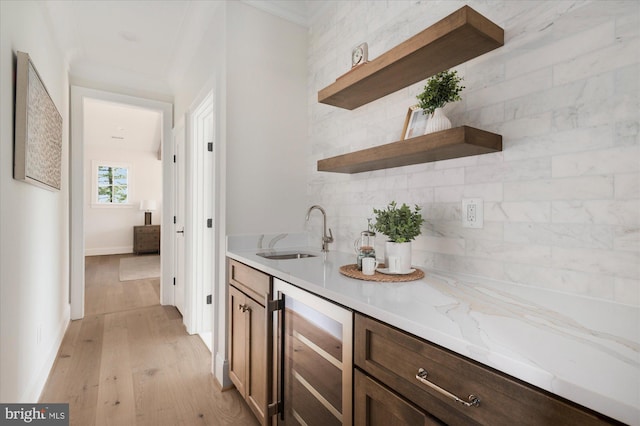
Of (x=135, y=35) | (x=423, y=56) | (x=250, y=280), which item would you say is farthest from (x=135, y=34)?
(x=423, y=56)

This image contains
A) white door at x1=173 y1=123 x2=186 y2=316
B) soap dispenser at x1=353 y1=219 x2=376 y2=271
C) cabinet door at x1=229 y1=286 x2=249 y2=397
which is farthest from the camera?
white door at x1=173 y1=123 x2=186 y2=316

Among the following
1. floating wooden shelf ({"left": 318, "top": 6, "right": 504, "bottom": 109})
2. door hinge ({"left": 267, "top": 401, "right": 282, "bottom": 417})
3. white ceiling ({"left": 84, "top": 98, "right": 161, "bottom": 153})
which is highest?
white ceiling ({"left": 84, "top": 98, "right": 161, "bottom": 153})

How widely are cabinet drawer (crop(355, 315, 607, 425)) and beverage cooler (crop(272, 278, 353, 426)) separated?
11 cm

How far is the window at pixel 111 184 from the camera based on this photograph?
25.0 feet

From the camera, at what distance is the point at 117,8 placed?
249 cm

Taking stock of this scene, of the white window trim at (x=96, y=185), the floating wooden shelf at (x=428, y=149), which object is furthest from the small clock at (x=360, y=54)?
the white window trim at (x=96, y=185)

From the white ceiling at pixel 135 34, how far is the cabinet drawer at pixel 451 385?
7.62 ft

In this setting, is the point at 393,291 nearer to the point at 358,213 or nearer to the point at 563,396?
the point at 563,396

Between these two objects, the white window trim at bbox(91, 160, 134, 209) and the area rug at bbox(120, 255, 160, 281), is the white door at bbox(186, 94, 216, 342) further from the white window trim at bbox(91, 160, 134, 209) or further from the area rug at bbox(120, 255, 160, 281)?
the white window trim at bbox(91, 160, 134, 209)

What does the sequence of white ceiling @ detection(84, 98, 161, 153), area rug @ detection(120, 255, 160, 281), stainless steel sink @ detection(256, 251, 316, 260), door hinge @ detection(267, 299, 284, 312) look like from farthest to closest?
white ceiling @ detection(84, 98, 161, 153) → area rug @ detection(120, 255, 160, 281) → stainless steel sink @ detection(256, 251, 316, 260) → door hinge @ detection(267, 299, 284, 312)

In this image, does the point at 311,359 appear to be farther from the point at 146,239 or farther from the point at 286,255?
the point at 146,239

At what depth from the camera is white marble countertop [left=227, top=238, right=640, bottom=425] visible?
53 centimetres

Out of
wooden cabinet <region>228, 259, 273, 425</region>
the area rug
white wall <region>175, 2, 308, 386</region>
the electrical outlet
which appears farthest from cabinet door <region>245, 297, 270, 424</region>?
the area rug

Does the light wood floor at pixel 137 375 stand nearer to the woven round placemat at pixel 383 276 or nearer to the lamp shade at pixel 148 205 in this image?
the woven round placemat at pixel 383 276
